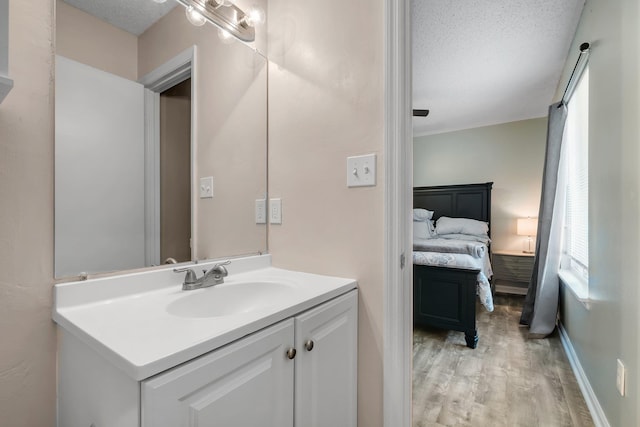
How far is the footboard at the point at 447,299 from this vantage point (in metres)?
2.46

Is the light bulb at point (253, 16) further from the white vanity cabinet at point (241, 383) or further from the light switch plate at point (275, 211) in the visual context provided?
the white vanity cabinet at point (241, 383)

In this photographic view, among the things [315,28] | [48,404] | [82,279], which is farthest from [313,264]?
[315,28]

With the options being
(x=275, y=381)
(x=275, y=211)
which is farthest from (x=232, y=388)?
(x=275, y=211)

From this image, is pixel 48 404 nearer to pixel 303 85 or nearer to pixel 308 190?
pixel 308 190

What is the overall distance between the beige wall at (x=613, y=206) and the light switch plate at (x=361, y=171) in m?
0.97

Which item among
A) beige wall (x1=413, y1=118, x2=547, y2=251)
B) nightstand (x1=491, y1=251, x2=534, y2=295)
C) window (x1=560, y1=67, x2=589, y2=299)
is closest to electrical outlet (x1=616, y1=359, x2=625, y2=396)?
window (x1=560, y1=67, x2=589, y2=299)

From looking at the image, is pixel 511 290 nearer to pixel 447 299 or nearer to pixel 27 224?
pixel 447 299

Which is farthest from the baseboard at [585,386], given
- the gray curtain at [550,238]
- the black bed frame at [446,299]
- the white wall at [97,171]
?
the white wall at [97,171]

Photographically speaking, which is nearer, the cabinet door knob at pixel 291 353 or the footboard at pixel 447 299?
the cabinet door knob at pixel 291 353

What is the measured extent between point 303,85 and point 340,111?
250 mm

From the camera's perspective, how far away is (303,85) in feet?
4.37

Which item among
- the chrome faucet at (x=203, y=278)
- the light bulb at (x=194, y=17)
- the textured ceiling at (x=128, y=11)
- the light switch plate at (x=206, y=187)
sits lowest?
the chrome faucet at (x=203, y=278)

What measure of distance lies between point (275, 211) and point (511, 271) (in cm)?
396

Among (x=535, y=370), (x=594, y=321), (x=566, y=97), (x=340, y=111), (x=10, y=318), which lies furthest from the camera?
(x=566, y=97)
